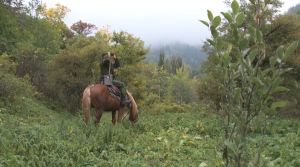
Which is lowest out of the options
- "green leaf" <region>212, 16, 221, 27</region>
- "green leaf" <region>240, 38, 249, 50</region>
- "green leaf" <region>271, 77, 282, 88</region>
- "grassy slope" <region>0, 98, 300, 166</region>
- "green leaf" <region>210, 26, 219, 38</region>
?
"grassy slope" <region>0, 98, 300, 166</region>

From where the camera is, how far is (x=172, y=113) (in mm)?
13734

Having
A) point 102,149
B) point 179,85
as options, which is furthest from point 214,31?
point 179,85

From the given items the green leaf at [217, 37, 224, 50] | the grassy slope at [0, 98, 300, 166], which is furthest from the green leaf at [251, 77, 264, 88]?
the grassy slope at [0, 98, 300, 166]

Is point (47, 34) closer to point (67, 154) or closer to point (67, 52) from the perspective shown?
point (67, 52)

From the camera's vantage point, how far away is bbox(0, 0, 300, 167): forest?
1.53 m

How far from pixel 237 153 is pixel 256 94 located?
1.48 ft

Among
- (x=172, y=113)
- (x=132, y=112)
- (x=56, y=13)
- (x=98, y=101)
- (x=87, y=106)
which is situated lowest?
(x=172, y=113)

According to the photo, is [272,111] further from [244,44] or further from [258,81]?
[244,44]

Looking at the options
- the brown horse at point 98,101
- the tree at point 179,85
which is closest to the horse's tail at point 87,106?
the brown horse at point 98,101

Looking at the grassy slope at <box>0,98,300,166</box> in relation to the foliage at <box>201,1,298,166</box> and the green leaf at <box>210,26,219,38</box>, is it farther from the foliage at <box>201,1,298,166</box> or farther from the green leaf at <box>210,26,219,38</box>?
the green leaf at <box>210,26,219,38</box>

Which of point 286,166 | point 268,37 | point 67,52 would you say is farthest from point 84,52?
point 286,166

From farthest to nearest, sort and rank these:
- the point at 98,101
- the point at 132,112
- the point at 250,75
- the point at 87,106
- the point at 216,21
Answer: the point at 132,112, the point at 98,101, the point at 87,106, the point at 216,21, the point at 250,75

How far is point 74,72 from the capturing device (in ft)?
46.0

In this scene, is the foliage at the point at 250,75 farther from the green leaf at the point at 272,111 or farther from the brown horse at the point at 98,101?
the brown horse at the point at 98,101
